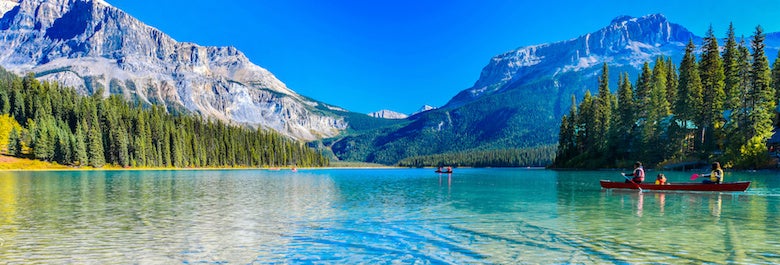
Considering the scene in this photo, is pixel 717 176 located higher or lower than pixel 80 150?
higher

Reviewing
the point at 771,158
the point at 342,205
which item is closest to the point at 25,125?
the point at 342,205

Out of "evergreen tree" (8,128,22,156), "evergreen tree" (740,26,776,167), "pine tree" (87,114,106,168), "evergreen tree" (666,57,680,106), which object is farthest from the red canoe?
"pine tree" (87,114,106,168)

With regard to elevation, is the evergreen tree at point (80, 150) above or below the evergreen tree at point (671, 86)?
below

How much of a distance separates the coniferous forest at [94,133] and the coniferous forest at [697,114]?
129 meters

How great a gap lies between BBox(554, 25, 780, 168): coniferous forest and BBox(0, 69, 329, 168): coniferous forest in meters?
129

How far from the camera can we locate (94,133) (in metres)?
129

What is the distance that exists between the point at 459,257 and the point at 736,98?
84965 mm

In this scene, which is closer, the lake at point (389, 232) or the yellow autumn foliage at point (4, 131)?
the lake at point (389, 232)

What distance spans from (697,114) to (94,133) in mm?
148689

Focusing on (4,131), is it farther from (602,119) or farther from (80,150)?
(602,119)

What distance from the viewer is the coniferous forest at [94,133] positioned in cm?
11931

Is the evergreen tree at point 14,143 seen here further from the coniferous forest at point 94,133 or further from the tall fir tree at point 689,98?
the tall fir tree at point 689,98

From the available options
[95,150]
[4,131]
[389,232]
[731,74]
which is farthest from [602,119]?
[4,131]

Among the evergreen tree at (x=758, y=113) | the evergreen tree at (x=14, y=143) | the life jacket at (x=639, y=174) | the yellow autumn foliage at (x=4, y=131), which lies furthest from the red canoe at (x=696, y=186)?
the evergreen tree at (x=14, y=143)
